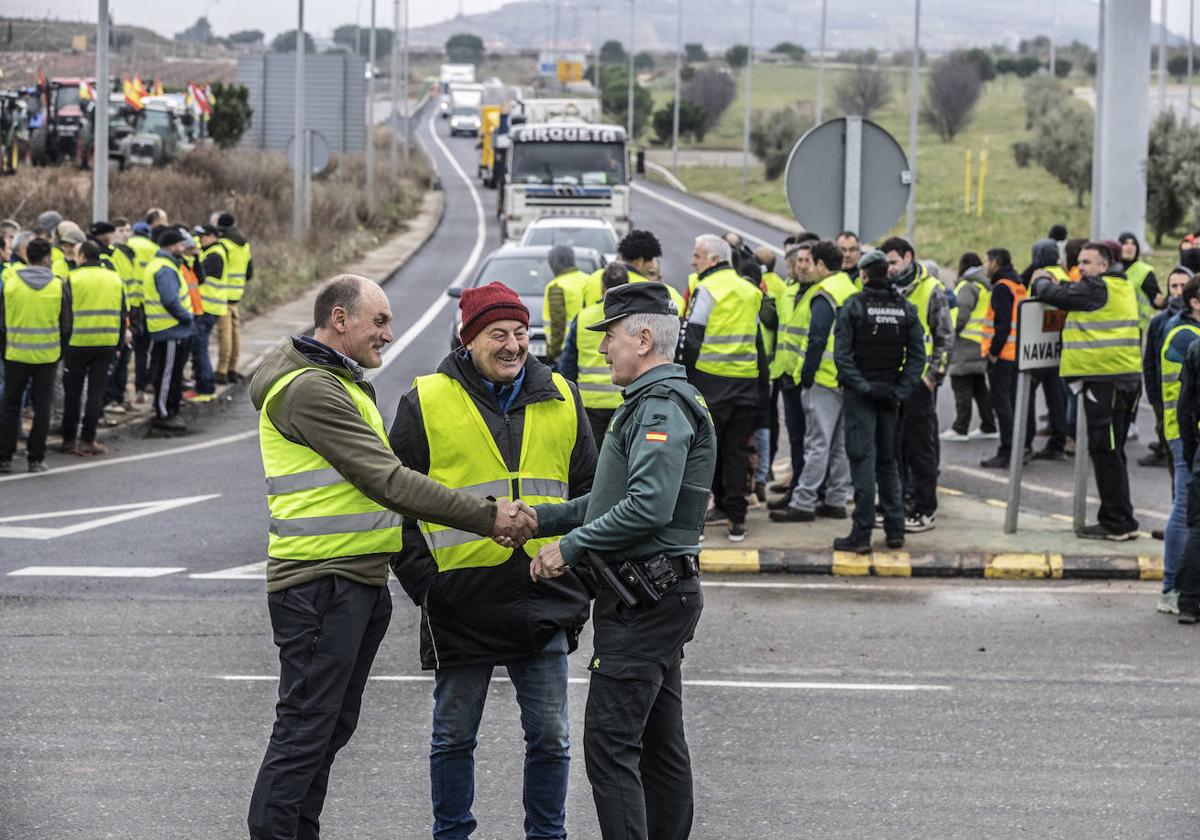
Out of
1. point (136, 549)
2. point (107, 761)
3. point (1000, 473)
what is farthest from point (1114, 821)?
point (1000, 473)

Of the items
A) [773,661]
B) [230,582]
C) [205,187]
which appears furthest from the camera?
[205,187]

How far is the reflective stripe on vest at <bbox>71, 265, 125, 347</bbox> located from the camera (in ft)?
50.4

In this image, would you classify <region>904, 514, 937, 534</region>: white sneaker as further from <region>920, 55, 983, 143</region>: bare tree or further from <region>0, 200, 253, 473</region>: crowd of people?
<region>920, 55, 983, 143</region>: bare tree

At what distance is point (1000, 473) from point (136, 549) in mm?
7722

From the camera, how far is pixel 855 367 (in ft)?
37.1

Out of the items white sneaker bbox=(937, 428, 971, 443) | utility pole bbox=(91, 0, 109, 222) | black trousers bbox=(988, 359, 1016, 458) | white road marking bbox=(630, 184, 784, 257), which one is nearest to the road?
black trousers bbox=(988, 359, 1016, 458)

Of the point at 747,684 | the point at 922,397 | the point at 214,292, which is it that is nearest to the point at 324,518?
the point at 747,684

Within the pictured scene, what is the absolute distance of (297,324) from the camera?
25672 millimetres

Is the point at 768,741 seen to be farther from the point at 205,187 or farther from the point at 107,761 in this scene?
the point at 205,187

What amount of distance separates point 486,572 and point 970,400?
12.4 m

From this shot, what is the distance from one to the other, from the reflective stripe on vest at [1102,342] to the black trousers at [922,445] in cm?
99

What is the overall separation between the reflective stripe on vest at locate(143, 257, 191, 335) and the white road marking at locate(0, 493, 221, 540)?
352cm

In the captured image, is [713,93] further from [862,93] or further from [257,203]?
[257,203]

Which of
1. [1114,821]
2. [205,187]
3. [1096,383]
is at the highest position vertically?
[205,187]
